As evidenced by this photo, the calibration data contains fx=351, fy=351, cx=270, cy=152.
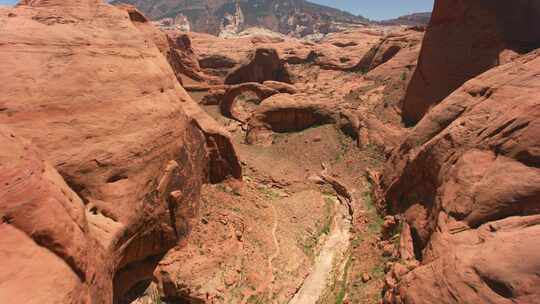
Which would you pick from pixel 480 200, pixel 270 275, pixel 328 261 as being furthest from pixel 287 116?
pixel 480 200

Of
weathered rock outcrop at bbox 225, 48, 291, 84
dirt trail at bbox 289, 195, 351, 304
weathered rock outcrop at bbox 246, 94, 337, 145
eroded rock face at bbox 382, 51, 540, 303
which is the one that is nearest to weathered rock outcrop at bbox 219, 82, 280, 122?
weathered rock outcrop at bbox 246, 94, 337, 145

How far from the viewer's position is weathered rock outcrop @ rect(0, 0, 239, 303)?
6258mm

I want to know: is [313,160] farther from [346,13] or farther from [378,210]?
[346,13]

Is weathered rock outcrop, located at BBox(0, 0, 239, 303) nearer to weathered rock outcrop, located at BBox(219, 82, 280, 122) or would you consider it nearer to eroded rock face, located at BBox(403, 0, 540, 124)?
eroded rock face, located at BBox(403, 0, 540, 124)

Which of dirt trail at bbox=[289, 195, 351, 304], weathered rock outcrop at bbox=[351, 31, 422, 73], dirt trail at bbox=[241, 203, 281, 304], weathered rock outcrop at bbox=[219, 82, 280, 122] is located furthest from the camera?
weathered rock outcrop at bbox=[351, 31, 422, 73]

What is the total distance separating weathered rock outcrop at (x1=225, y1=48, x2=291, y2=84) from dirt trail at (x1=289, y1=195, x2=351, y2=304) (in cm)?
2309

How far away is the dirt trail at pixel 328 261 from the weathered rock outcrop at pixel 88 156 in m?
4.88

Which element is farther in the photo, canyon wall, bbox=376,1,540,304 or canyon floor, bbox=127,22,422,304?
canyon floor, bbox=127,22,422,304

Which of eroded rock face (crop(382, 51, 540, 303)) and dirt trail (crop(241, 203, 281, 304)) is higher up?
eroded rock face (crop(382, 51, 540, 303))

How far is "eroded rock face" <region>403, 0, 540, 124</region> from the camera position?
1772 cm

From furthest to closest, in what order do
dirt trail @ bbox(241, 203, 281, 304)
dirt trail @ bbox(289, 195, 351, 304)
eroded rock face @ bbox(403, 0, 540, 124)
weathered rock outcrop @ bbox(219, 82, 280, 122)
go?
weathered rock outcrop @ bbox(219, 82, 280, 122) → eroded rock face @ bbox(403, 0, 540, 124) → dirt trail @ bbox(289, 195, 351, 304) → dirt trail @ bbox(241, 203, 281, 304)

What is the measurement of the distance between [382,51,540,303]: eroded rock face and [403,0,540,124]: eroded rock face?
5.95m

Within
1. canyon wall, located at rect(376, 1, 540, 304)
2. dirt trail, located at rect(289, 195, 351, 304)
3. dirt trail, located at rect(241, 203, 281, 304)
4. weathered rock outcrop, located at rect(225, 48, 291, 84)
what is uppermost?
canyon wall, located at rect(376, 1, 540, 304)

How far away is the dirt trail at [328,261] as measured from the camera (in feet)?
40.5
